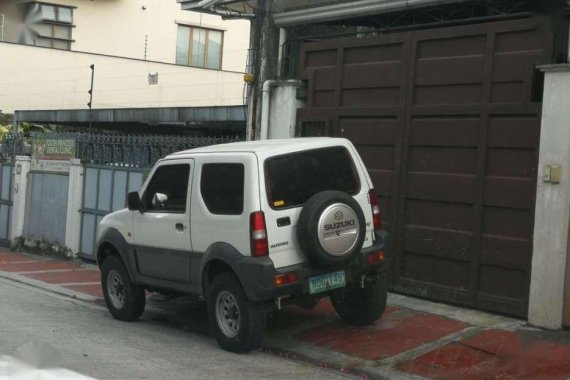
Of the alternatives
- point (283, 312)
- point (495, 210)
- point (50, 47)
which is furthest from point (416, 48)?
point (50, 47)

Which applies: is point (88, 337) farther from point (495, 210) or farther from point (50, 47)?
point (50, 47)

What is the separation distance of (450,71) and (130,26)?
25.8 meters

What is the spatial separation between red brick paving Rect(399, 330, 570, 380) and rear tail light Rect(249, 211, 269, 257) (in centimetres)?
171

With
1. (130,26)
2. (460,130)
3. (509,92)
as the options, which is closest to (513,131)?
(509,92)

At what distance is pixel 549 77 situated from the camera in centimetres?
779

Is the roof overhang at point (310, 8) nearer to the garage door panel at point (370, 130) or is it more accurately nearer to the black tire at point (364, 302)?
the garage door panel at point (370, 130)

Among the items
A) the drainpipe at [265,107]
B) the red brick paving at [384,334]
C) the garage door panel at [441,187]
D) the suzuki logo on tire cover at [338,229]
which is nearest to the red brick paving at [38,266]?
the drainpipe at [265,107]

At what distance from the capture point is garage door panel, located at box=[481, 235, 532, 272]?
808cm

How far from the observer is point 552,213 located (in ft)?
25.5

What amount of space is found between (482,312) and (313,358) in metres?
2.43

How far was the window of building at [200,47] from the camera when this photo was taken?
33969 mm

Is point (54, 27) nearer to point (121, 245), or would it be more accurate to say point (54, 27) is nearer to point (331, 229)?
Result: point (121, 245)

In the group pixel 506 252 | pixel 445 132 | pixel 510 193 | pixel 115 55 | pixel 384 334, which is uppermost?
pixel 115 55

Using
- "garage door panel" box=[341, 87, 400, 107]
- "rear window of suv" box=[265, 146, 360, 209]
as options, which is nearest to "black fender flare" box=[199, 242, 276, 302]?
"rear window of suv" box=[265, 146, 360, 209]
